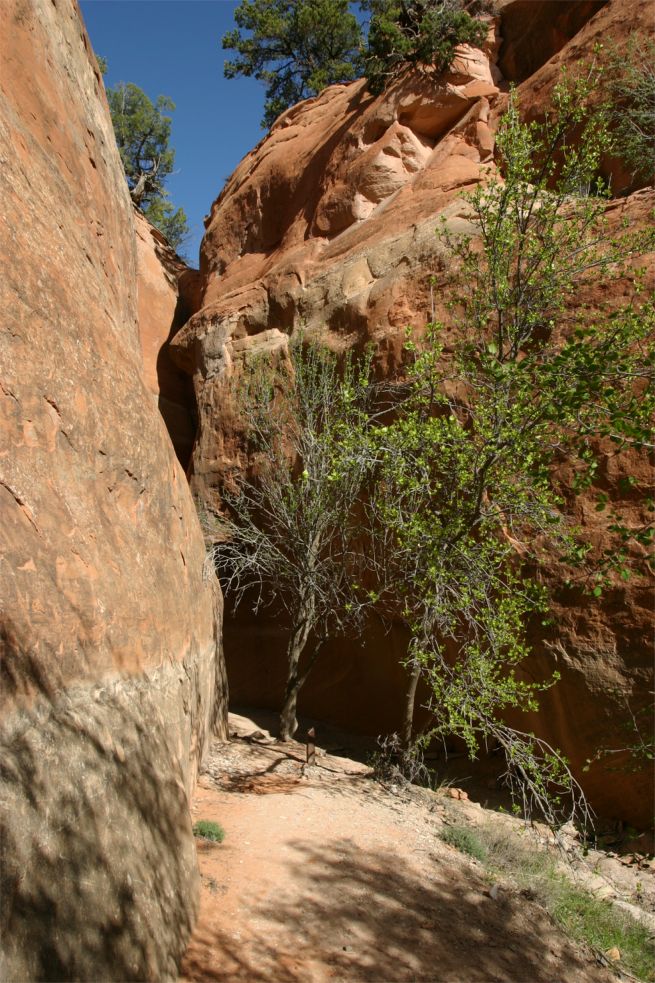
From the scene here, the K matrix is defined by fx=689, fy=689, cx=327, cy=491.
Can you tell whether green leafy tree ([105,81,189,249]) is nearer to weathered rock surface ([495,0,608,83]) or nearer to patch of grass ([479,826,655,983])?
weathered rock surface ([495,0,608,83])

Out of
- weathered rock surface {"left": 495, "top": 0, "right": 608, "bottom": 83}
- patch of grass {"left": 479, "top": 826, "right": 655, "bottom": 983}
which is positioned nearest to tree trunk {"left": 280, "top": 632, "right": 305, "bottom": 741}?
patch of grass {"left": 479, "top": 826, "right": 655, "bottom": 983}

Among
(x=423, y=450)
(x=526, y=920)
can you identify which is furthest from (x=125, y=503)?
(x=526, y=920)

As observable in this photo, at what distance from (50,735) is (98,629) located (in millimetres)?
907

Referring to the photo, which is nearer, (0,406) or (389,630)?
(0,406)

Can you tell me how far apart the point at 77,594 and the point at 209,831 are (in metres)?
2.67

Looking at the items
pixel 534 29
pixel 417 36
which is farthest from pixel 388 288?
pixel 534 29

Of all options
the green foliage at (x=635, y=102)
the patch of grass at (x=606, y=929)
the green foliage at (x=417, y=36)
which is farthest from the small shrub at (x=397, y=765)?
the green foliage at (x=417, y=36)

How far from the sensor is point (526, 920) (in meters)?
5.45

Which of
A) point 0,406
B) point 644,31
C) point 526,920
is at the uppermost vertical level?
point 644,31

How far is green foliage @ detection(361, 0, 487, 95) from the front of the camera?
12602 mm

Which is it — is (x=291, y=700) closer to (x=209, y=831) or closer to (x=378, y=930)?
(x=209, y=831)

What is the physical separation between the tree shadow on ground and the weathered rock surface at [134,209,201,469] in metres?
10.5

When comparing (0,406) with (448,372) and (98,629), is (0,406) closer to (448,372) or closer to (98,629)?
(98,629)

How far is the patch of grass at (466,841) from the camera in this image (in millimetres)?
6531
